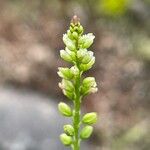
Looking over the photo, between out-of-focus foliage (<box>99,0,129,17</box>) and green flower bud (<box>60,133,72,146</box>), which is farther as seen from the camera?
out-of-focus foliage (<box>99,0,129,17</box>)

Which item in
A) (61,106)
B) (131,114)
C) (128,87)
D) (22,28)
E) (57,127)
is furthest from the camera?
(22,28)

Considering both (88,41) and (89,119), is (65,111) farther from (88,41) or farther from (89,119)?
(88,41)

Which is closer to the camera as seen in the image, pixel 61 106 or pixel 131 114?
pixel 61 106

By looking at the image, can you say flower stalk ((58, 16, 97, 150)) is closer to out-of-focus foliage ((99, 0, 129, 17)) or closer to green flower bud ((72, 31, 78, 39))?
green flower bud ((72, 31, 78, 39))

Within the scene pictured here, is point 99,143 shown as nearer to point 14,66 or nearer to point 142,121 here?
point 142,121

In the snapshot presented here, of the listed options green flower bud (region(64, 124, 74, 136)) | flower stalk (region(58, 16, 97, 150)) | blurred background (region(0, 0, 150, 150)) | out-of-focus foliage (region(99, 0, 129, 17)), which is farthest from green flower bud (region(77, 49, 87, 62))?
out-of-focus foliage (region(99, 0, 129, 17))

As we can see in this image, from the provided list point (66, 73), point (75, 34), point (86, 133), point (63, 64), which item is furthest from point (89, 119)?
point (63, 64)

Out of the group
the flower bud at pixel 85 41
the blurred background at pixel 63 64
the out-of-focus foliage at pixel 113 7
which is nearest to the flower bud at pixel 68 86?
the flower bud at pixel 85 41

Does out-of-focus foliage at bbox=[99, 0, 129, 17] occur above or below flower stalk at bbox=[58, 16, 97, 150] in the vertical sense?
above

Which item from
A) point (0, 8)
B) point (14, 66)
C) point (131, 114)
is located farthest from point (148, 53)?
point (0, 8)
